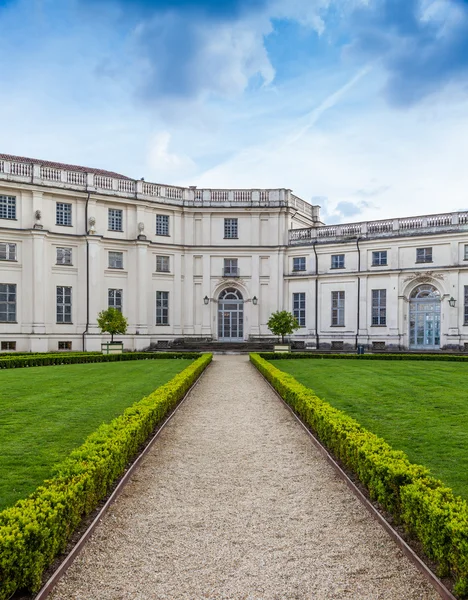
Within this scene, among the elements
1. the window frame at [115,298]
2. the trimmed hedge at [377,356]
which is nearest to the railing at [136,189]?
the window frame at [115,298]

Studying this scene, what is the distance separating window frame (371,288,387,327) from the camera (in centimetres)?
3956

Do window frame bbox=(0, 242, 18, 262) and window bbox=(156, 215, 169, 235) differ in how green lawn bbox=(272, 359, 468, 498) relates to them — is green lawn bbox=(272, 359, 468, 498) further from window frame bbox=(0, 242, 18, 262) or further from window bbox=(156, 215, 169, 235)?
window frame bbox=(0, 242, 18, 262)

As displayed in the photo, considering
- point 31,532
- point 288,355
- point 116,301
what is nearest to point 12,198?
point 116,301

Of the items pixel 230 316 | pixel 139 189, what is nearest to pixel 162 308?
pixel 230 316

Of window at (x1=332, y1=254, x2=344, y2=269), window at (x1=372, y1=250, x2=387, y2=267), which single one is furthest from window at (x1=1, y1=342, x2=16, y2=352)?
window at (x1=372, y1=250, x2=387, y2=267)

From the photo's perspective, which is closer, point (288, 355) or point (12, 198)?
point (288, 355)

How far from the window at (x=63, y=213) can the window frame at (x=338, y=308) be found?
2030 centimetres

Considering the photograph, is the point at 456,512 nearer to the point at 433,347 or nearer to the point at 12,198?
the point at 433,347

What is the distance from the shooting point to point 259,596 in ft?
17.5

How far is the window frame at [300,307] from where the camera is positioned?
4281cm

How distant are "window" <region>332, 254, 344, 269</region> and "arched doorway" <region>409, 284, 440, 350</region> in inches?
227

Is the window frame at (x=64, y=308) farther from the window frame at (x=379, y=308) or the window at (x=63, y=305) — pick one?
the window frame at (x=379, y=308)

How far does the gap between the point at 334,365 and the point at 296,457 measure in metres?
16.5

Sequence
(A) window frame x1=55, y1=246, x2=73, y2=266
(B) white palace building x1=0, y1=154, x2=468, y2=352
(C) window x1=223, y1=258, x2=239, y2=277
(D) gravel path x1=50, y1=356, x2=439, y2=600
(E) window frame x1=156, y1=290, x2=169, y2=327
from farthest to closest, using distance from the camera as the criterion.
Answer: (C) window x1=223, y1=258, x2=239, y2=277 < (E) window frame x1=156, y1=290, x2=169, y2=327 < (A) window frame x1=55, y1=246, x2=73, y2=266 < (B) white palace building x1=0, y1=154, x2=468, y2=352 < (D) gravel path x1=50, y1=356, x2=439, y2=600
